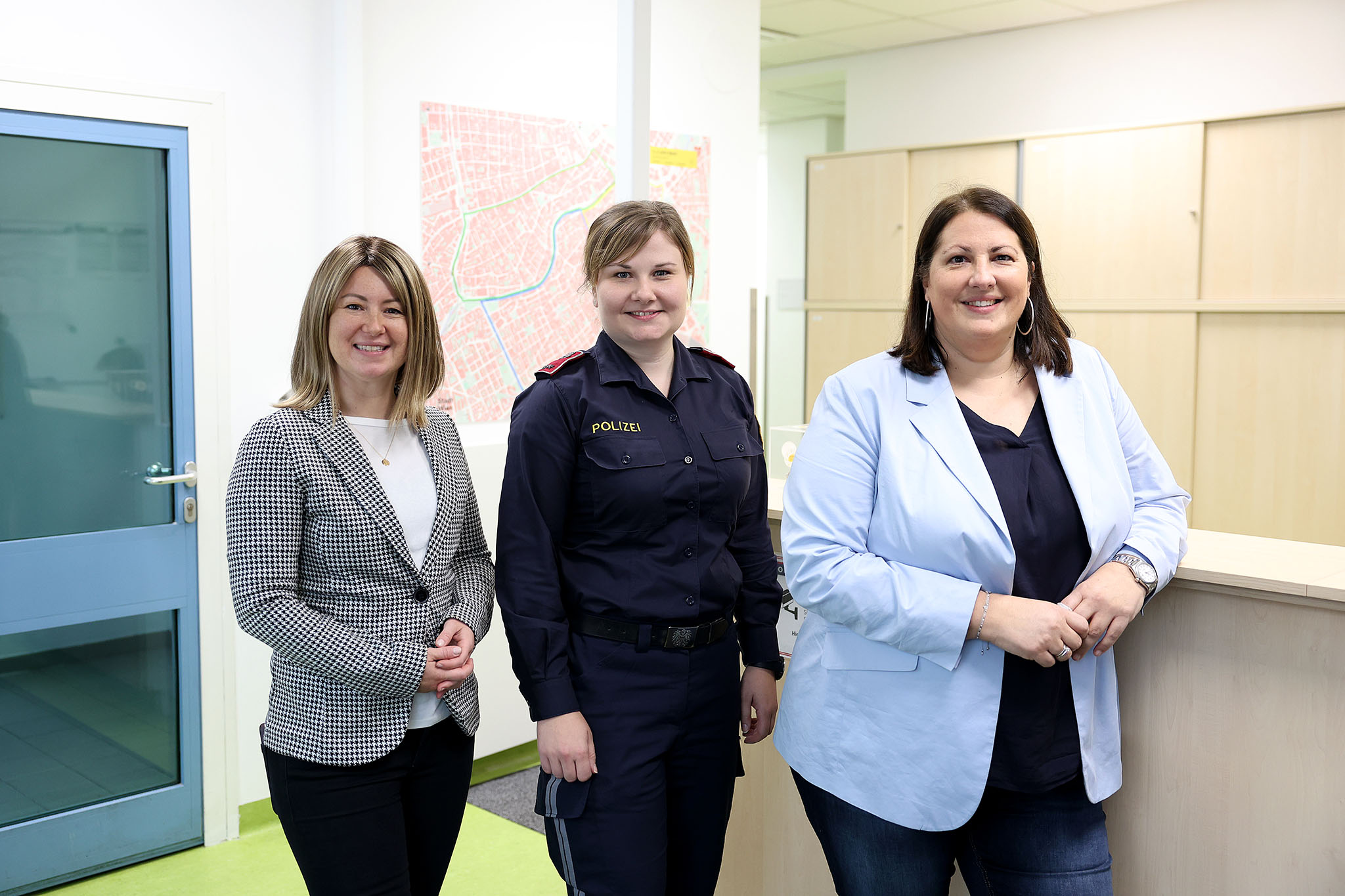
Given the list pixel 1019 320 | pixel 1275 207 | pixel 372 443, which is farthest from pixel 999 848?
pixel 1275 207

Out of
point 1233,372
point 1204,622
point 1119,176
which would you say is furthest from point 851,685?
point 1119,176

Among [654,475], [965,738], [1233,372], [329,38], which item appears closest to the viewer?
[965,738]

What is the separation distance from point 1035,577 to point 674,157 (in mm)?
2707

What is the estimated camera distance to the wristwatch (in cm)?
142

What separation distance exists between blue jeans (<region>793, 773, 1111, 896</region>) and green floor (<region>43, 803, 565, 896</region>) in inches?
60.5

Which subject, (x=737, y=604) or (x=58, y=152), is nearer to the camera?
(x=737, y=604)

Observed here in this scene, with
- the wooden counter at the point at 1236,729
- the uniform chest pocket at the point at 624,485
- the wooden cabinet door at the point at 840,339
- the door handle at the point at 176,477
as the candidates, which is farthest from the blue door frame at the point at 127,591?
the wooden cabinet door at the point at 840,339

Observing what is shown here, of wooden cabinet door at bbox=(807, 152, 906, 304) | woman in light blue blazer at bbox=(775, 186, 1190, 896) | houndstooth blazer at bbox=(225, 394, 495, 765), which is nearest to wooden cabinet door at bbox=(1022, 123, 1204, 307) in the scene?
wooden cabinet door at bbox=(807, 152, 906, 304)

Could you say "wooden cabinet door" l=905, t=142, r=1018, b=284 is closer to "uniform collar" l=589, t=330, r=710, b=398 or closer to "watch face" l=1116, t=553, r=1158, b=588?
"uniform collar" l=589, t=330, r=710, b=398

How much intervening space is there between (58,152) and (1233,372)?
4163 mm

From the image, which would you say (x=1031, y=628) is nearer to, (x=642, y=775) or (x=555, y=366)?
(x=642, y=775)

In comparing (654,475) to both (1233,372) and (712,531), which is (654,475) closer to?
(712,531)

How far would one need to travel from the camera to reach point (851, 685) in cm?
147

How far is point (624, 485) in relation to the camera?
4.98 ft
